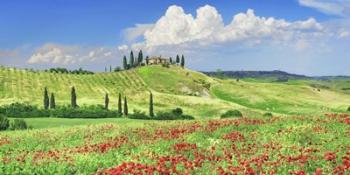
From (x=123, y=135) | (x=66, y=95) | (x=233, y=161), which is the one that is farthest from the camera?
(x=66, y=95)

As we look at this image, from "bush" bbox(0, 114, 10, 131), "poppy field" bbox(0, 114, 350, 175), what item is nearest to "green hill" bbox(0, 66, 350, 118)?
"bush" bbox(0, 114, 10, 131)

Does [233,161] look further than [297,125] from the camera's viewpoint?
No

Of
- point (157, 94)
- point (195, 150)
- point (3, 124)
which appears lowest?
point (157, 94)

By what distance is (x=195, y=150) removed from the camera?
17.6 metres

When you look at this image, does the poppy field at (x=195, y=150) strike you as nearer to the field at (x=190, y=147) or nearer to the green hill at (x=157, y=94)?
the field at (x=190, y=147)

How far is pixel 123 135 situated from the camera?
2364 cm

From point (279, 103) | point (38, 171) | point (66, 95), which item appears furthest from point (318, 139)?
point (279, 103)

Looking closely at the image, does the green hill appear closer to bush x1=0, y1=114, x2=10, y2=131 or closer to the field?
bush x1=0, y1=114, x2=10, y2=131

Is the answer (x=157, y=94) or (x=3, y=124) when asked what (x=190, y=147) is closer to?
(x=3, y=124)

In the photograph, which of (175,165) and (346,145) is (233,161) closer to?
Result: (175,165)

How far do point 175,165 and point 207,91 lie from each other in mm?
179015

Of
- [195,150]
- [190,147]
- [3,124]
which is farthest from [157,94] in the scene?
[195,150]

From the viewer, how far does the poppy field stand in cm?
1290

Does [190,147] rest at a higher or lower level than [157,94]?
higher
